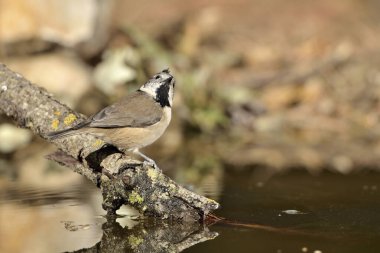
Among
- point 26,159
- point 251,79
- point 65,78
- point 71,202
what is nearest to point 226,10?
point 251,79

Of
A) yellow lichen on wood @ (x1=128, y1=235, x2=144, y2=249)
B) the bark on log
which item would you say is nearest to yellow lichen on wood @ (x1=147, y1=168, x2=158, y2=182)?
the bark on log

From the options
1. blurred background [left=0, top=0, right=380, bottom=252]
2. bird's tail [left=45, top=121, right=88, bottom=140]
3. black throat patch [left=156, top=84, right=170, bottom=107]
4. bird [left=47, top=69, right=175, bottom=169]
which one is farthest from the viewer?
blurred background [left=0, top=0, right=380, bottom=252]

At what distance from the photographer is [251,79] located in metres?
10.1

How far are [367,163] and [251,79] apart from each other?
3124mm

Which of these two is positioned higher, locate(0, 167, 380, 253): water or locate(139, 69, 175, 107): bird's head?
locate(139, 69, 175, 107): bird's head

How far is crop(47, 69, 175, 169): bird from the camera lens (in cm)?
511

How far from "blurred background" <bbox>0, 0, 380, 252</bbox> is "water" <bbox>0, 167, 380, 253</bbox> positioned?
0.15 ft

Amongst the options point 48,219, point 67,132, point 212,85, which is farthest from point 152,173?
point 212,85

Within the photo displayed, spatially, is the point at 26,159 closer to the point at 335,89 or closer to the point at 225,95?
the point at 225,95

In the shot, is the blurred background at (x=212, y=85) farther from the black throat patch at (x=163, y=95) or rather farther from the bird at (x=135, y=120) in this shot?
the black throat patch at (x=163, y=95)

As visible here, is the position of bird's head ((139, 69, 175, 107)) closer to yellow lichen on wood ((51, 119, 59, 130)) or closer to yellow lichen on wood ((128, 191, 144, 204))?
yellow lichen on wood ((51, 119, 59, 130))

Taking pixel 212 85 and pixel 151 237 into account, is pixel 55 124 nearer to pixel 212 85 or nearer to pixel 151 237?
pixel 151 237

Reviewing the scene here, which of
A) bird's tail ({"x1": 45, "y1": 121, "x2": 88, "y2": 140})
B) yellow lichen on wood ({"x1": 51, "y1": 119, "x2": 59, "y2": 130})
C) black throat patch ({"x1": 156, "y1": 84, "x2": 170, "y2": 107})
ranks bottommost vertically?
bird's tail ({"x1": 45, "y1": 121, "x2": 88, "y2": 140})

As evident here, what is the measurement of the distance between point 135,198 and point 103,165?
0.37 m
